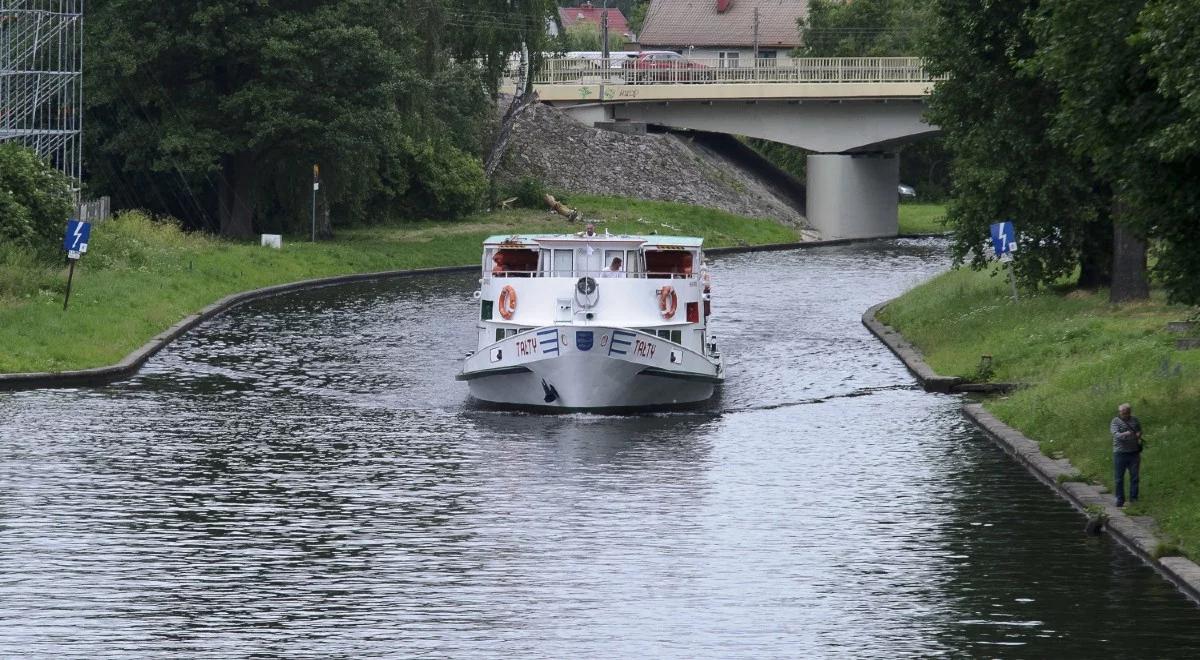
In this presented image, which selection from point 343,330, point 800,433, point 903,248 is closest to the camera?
point 800,433

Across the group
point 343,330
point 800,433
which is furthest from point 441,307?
point 800,433

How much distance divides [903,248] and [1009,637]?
247ft

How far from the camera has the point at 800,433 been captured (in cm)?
3628

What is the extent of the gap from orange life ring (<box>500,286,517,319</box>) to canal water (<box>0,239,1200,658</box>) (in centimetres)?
222

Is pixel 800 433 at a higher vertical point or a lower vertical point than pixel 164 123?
lower

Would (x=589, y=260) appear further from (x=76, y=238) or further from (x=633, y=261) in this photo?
(x=76, y=238)

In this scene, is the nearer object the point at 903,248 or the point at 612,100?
the point at 903,248

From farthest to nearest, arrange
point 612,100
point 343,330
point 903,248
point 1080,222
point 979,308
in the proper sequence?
point 612,100
point 903,248
point 343,330
point 979,308
point 1080,222

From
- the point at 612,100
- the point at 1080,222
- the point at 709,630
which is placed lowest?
the point at 709,630

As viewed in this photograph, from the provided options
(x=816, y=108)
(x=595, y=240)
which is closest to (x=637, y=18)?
(x=816, y=108)

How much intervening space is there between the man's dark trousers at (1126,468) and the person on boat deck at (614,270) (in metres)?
16.8

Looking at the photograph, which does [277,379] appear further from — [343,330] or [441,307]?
[441,307]

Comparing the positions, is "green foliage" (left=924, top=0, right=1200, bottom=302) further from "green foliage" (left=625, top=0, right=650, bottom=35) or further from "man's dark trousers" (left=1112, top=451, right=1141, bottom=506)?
"green foliage" (left=625, top=0, right=650, bottom=35)

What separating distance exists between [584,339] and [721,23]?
438 feet
